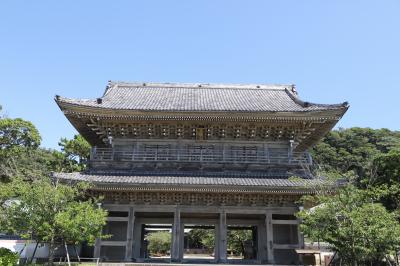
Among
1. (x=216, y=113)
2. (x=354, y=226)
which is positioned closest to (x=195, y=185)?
(x=216, y=113)

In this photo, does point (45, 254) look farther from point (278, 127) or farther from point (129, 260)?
point (278, 127)

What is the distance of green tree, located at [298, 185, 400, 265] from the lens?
12.9 meters

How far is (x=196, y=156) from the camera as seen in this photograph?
66.2ft

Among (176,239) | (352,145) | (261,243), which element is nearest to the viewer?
(176,239)

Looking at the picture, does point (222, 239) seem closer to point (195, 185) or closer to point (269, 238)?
point (269, 238)

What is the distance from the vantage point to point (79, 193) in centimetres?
1677

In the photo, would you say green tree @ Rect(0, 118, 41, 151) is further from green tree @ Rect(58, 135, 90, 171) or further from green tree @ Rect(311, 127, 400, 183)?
green tree @ Rect(311, 127, 400, 183)

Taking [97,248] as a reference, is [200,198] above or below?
above

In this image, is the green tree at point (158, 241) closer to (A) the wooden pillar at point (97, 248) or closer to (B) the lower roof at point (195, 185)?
(A) the wooden pillar at point (97, 248)

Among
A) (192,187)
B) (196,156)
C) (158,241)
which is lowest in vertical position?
(158,241)

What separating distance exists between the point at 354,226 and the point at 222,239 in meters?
7.41

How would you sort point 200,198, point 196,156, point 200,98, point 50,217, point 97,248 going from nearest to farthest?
point 50,217, point 97,248, point 200,198, point 196,156, point 200,98

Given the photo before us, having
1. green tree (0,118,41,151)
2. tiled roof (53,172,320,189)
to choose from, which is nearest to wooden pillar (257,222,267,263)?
tiled roof (53,172,320,189)

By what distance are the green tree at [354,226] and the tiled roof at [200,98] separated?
6912 millimetres
